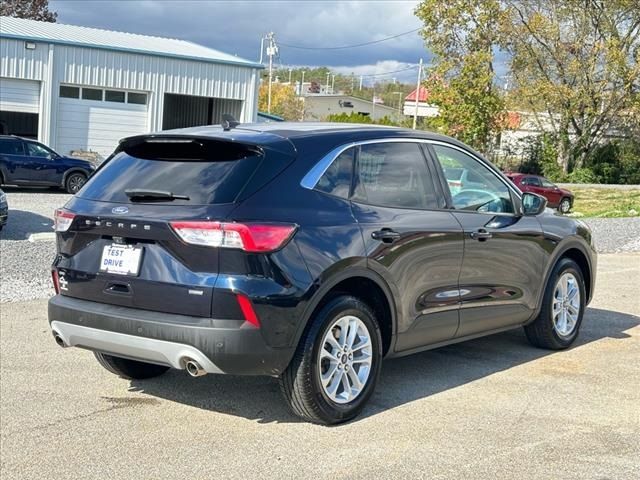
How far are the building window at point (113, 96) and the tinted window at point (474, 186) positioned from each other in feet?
88.0

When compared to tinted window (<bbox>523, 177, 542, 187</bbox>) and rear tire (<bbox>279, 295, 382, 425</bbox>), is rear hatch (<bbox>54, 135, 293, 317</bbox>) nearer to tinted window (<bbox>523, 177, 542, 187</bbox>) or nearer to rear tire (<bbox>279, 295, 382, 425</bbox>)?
rear tire (<bbox>279, 295, 382, 425</bbox>)

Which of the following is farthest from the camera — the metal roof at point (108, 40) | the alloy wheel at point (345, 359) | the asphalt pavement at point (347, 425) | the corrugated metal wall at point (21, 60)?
the metal roof at point (108, 40)

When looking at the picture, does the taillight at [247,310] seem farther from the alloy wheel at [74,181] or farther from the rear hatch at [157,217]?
the alloy wheel at [74,181]

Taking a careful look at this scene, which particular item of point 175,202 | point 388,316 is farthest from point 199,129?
point 388,316

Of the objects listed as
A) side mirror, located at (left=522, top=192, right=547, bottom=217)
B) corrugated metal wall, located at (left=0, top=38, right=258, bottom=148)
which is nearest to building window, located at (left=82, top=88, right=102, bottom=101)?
corrugated metal wall, located at (left=0, top=38, right=258, bottom=148)

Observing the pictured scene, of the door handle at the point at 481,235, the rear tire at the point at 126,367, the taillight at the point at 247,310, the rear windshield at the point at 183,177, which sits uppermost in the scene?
the rear windshield at the point at 183,177

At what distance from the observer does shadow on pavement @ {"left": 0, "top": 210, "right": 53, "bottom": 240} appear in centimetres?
1364

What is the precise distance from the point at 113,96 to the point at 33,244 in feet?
66.7

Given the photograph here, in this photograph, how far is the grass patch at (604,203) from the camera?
25372 mm

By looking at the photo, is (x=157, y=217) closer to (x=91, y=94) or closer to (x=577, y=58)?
(x=91, y=94)

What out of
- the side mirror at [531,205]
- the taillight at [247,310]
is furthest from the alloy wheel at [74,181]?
the taillight at [247,310]

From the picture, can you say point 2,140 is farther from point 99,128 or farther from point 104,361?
point 104,361

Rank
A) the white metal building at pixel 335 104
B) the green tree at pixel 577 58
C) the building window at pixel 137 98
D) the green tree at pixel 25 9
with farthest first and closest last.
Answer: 1. the white metal building at pixel 335 104
2. the green tree at pixel 25 9
3. the green tree at pixel 577 58
4. the building window at pixel 137 98

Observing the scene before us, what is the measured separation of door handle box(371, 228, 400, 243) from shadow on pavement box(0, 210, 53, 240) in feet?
32.0
